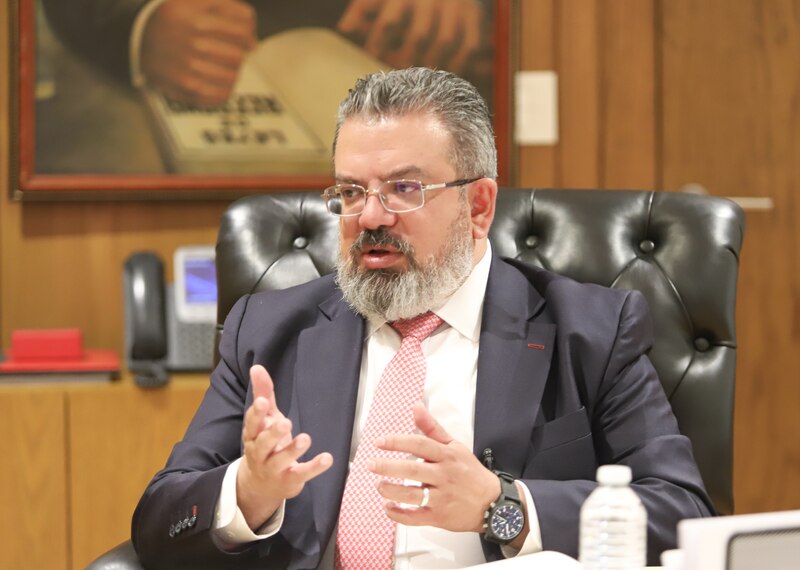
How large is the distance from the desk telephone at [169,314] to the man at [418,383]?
0.91m

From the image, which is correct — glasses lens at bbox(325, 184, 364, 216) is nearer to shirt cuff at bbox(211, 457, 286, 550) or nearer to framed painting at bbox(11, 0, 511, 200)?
shirt cuff at bbox(211, 457, 286, 550)

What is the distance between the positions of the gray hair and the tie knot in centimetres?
27

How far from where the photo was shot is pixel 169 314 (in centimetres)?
302

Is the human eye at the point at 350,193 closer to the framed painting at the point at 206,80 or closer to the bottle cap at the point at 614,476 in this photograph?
the bottle cap at the point at 614,476

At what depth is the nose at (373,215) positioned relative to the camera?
6.16 ft

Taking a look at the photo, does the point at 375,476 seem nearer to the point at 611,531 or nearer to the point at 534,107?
the point at 611,531

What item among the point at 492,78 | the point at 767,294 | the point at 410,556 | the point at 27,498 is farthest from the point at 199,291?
the point at 767,294

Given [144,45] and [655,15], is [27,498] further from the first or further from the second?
[655,15]

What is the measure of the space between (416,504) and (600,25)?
2.39 meters

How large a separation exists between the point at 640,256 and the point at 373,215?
0.59 metres

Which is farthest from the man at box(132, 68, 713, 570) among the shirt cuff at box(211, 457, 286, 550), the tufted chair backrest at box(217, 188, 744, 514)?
the tufted chair backrest at box(217, 188, 744, 514)

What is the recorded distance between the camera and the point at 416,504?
1553 mm

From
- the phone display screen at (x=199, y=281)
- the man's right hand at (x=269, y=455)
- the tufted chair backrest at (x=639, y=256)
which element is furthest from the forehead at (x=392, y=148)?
the phone display screen at (x=199, y=281)

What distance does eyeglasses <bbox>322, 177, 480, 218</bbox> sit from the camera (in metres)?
1.89
